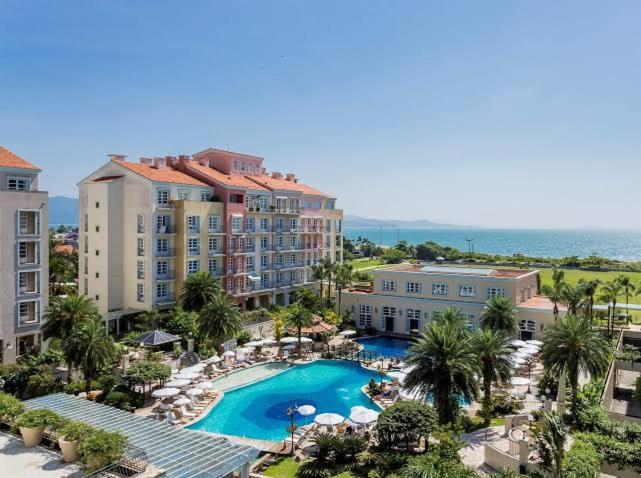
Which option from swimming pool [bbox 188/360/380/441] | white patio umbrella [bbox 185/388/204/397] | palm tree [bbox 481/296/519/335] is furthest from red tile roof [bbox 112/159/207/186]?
palm tree [bbox 481/296/519/335]

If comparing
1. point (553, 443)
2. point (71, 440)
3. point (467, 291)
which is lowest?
point (553, 443)

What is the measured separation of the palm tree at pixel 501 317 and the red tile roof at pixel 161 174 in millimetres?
32382

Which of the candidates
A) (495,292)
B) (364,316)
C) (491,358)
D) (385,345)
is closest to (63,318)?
(491,358)

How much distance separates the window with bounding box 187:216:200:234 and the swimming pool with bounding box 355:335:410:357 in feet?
67.4

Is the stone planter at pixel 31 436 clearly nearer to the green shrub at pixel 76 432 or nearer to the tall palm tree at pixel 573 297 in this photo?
the green shrub at pixel 76 432

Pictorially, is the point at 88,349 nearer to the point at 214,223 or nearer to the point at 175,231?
the point at 175,231

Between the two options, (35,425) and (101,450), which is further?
(35,425)

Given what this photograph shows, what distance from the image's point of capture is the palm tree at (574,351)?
28250mm

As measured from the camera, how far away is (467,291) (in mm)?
51188

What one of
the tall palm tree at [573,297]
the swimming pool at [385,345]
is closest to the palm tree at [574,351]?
the tall palm tree at [573,297]

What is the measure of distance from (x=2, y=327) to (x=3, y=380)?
6180mm

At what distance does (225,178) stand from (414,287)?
25.1m

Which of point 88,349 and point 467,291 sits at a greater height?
point 467,291

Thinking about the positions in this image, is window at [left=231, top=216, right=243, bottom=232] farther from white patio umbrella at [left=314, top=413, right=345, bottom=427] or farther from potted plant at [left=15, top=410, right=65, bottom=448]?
potted plant at [left=15, top=410, right=65, bottom=448]
